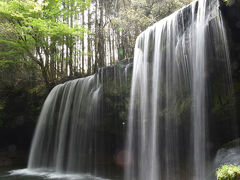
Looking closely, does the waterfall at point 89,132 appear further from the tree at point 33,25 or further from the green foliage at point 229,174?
the green foliage at point 229,174

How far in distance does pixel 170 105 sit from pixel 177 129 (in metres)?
0.77

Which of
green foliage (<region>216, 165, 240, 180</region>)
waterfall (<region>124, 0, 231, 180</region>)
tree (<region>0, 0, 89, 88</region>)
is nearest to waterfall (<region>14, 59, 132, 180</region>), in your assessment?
waterfall (<region>124, 0, 231, 180</region>)

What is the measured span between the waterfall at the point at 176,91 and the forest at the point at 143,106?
3cm

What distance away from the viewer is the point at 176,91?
597 centimetres

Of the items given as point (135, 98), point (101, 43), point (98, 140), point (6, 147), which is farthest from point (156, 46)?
point (6, 147)

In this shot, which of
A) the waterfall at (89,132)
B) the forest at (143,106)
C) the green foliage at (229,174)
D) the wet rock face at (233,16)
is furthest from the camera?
the waterfall at (89,132)

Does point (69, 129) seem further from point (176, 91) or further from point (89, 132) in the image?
point (176, 91)

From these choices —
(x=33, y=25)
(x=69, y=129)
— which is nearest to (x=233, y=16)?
(x=69, y=129)

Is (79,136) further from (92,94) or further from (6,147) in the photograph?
(6,147)

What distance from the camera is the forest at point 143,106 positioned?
Result: 5172 mm

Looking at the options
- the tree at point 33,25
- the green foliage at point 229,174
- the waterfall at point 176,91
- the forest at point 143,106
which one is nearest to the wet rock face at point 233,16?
the forest at point 143,106

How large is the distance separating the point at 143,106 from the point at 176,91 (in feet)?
4.39

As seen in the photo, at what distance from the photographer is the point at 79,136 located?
965 cm

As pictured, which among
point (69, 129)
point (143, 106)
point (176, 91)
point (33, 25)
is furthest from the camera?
point (33, 25)
